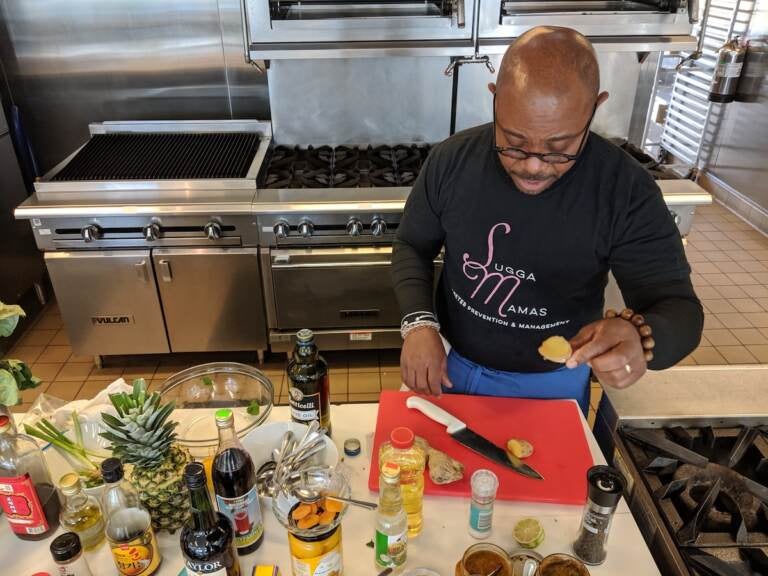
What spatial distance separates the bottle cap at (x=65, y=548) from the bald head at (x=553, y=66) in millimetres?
1096

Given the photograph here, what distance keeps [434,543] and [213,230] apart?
1709 mm

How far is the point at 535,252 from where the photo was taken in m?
1.39

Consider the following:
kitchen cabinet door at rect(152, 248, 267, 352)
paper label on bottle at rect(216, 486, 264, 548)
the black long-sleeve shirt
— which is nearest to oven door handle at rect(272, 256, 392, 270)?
kitchen cabinet door at rect(152, 248, 267, 352)

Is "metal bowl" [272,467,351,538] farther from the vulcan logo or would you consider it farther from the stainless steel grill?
the vulcan logo

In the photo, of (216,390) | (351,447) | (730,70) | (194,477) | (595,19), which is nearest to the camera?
(194,477)

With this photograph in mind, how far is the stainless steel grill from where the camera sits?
2562 mm

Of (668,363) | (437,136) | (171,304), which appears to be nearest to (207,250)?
(171,304)

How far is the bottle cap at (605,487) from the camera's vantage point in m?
1.01

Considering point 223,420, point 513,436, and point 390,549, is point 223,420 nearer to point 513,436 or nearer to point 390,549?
point 390,549

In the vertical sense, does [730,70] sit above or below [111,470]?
below

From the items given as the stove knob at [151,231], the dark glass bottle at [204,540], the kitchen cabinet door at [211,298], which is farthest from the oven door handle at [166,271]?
the dark glass bottle at [204,540]

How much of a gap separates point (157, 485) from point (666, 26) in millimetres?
2392

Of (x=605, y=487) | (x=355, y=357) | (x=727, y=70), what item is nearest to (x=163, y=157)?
(x=355, y=357)

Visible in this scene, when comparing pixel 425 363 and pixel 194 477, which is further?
pixel 425 363
